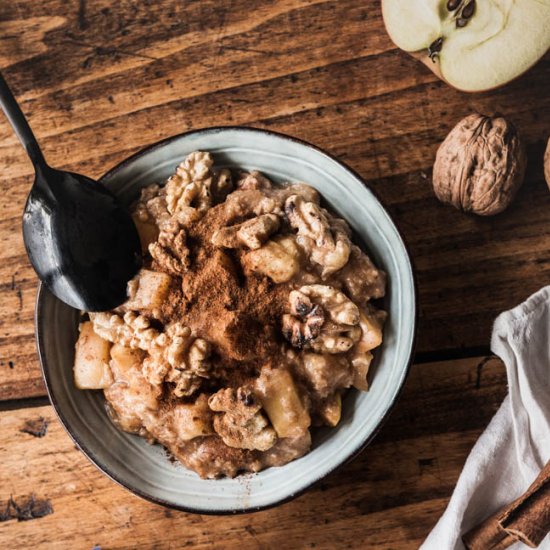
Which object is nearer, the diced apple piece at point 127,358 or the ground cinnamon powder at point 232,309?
the ground cinnamon powder at point 232,309

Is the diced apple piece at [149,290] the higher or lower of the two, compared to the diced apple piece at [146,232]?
lower

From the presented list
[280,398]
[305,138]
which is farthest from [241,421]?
[305,138]

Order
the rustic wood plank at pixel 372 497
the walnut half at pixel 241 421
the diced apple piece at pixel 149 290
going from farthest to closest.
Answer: the rustic wood plank at pixel 372 497, the diced apple piece at pixel 149 290, the walnut half at pixel 241 421

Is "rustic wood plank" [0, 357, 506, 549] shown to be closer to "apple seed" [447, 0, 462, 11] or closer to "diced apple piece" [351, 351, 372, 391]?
"diced apple piece" [351, 351, 372, 391]

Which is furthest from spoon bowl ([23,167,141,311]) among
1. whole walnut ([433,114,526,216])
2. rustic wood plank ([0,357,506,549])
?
whole walnut ([433,114,526,216])

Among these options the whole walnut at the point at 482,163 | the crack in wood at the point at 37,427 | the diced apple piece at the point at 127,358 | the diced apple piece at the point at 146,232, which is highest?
the diced apple piece at the point at 146,232

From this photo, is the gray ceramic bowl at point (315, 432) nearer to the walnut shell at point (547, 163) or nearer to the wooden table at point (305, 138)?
the wooden table at point (305, 138)

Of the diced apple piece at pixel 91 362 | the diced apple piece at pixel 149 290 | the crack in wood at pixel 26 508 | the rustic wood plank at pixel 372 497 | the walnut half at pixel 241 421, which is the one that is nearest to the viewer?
the walnut half at pixel 241 421

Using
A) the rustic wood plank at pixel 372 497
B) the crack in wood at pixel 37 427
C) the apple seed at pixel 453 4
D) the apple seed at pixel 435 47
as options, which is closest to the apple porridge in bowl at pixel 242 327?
the rustic wood plank at pixel 372 497
